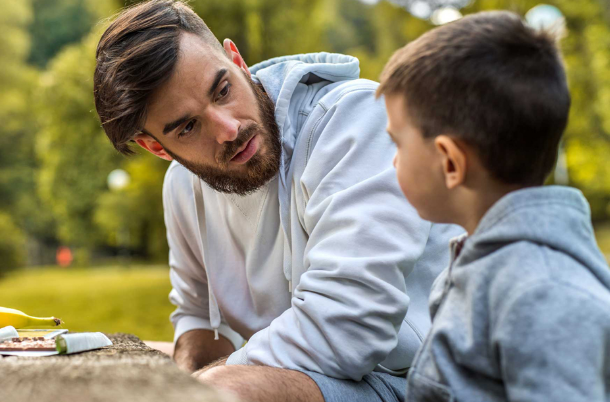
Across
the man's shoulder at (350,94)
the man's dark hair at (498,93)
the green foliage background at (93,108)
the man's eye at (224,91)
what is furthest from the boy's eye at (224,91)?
the man's dark hair at (498,93)

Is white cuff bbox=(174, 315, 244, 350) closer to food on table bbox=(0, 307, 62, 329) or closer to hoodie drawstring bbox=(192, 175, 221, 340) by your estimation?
hoodie drawstring bbox=(192, 175, 221, 340)

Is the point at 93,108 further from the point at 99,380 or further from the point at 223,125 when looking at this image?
the point at 99,380

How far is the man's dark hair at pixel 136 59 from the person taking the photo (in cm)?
227

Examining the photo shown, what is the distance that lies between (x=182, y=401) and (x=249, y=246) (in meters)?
1.52

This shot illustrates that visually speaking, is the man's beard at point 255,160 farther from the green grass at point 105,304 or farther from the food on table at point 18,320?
the green grass at point 105,304

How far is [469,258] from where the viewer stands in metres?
1.30

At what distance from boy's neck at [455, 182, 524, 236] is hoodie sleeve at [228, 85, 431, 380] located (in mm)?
430

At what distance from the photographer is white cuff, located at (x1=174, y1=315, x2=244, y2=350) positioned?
2.81m

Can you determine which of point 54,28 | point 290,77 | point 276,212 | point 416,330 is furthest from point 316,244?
point 54,28

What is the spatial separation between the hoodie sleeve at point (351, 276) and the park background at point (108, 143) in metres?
1.52

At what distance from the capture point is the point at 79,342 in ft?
4.94

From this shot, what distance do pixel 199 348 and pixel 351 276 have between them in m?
1.18

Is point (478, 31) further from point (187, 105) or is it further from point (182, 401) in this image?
point (187, 105)

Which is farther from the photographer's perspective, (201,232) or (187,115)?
(201,232)
